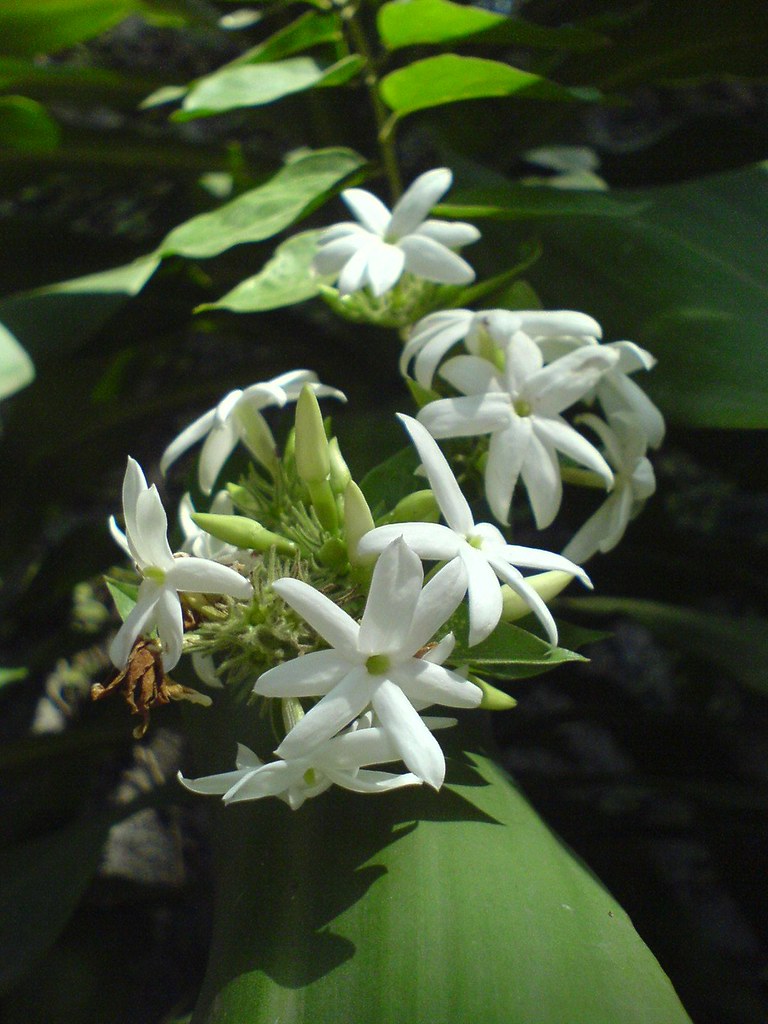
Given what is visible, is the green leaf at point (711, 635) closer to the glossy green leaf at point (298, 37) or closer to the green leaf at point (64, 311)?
the green leaf at point (64, 311)

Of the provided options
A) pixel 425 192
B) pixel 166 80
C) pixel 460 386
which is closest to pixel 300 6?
pixel 166 80

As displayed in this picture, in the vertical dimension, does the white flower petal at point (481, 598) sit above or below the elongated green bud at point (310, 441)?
below

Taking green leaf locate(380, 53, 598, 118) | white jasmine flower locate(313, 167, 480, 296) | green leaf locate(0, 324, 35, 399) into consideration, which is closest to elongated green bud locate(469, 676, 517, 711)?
white jasmine flower locate(313, 167, 480, 296)

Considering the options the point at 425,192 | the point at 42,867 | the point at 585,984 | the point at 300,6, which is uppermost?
the point at 300,6

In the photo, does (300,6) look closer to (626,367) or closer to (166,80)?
(166,80)

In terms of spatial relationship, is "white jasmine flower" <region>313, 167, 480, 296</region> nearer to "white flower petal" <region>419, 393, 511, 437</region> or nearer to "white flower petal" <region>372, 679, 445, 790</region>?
"white flower petal" <region>419, 393, 511, 437</region>

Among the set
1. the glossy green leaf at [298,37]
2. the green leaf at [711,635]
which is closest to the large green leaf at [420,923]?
the green leaf at [711,635]
